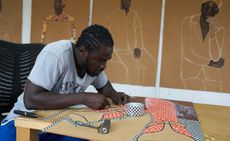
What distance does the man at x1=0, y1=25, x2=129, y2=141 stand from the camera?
1.21m

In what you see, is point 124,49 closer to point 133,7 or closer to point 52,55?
point 133,7

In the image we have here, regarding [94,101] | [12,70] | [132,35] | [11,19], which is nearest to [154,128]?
[94,101]

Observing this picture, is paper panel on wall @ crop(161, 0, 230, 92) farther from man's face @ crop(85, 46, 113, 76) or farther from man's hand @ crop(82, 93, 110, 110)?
man's hand @ crop(82, 93, 110, 110)

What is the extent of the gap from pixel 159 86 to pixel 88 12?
0.80 metres

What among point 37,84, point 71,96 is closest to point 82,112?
point 71,96

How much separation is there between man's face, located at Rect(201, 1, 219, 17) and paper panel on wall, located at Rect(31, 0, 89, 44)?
2.88 ft

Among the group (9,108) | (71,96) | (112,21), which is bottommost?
(9,108)

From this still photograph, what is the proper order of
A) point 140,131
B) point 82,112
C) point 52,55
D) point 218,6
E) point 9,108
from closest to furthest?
point 140,131 → point 82,112 → point 52,55 → point 9,108 → point 218,6

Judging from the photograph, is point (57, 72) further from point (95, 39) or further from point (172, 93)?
point (172, 93)

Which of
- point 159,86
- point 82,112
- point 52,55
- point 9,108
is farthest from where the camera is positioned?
point 159,86

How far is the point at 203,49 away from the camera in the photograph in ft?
6.73

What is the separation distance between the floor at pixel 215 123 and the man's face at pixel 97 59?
0.49m

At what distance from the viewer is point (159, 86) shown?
216cm

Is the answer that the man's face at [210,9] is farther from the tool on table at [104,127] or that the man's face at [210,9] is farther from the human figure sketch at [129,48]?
the tool on table at [104,127]
